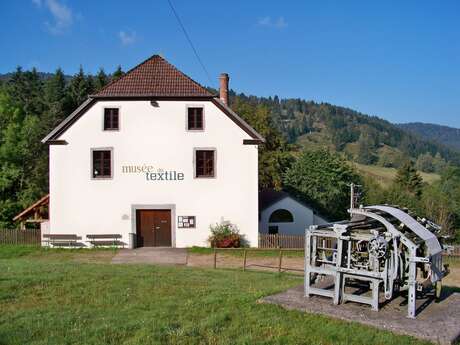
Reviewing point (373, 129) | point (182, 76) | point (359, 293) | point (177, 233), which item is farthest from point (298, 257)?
point (373, 129)

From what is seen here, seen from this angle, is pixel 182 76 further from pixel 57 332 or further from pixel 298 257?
pixel 57 332

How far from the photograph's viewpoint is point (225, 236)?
24781 millimetres

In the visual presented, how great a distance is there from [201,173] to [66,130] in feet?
24.3

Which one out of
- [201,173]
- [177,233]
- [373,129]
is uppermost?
[373,129]

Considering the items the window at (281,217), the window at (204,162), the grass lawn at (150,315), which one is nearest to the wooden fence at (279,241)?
the window at (204,162)

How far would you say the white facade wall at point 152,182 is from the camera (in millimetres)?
25062

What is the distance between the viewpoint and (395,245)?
9297mm

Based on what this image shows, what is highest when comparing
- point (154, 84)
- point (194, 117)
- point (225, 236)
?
point (154, 84)

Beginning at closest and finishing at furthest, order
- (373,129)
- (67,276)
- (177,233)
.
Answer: (67,276) → (177,233) → (373,129)

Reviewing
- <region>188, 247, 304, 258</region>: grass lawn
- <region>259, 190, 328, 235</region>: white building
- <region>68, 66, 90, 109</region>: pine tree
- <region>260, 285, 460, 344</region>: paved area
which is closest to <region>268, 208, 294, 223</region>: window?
<region>259, 190, 328, 235</region>: white building

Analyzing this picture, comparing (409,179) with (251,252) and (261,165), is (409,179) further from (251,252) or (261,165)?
(251,252)

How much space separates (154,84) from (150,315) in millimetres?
18303

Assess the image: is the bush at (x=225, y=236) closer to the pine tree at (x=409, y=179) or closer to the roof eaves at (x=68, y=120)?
the roof eaves at (x=68, y=120)

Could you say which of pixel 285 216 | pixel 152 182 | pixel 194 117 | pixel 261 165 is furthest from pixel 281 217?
pixel 261 165
